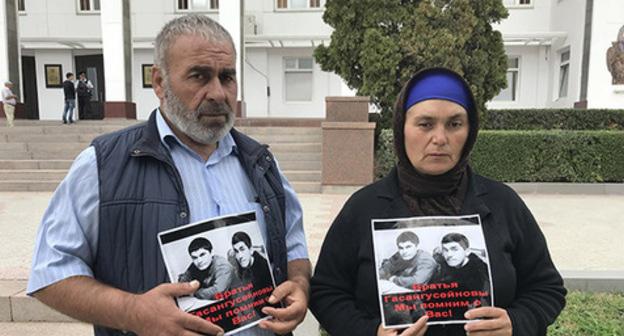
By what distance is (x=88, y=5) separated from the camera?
20.5m

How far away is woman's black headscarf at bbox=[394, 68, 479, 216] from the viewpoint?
161 cm

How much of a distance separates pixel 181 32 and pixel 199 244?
0.70 m

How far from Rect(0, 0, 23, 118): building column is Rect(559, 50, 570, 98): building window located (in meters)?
20.6

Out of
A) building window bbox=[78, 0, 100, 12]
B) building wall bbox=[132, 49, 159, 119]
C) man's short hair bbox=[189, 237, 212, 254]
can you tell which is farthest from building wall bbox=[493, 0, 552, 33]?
man's short hair bbox=[189, 237, 212, 254]

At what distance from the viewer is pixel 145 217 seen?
147cm

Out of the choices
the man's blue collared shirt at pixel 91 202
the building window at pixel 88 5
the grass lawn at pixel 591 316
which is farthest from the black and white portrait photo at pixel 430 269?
the building window at pixel 88 5

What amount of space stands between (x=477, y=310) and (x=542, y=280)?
14.7 inches

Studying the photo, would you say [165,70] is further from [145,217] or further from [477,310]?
[477,310]

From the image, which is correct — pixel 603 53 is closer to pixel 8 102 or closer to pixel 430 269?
pixel 430 269

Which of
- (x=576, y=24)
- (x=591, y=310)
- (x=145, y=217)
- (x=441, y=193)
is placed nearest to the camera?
(x=145, y=217)

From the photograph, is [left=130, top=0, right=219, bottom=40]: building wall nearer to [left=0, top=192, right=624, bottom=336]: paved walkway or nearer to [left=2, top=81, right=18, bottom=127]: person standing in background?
[left=2, top=81, right=18, bottom=127]: person standing in background

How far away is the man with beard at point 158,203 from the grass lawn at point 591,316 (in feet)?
6.13

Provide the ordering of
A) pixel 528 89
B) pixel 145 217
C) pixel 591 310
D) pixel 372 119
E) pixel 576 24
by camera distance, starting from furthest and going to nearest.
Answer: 1. pixel 528 89
2. pixel 576 24
3. pixel 372 119
4. pixel 591 310
5. pixel 145 217

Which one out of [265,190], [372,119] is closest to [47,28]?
[372,119]
